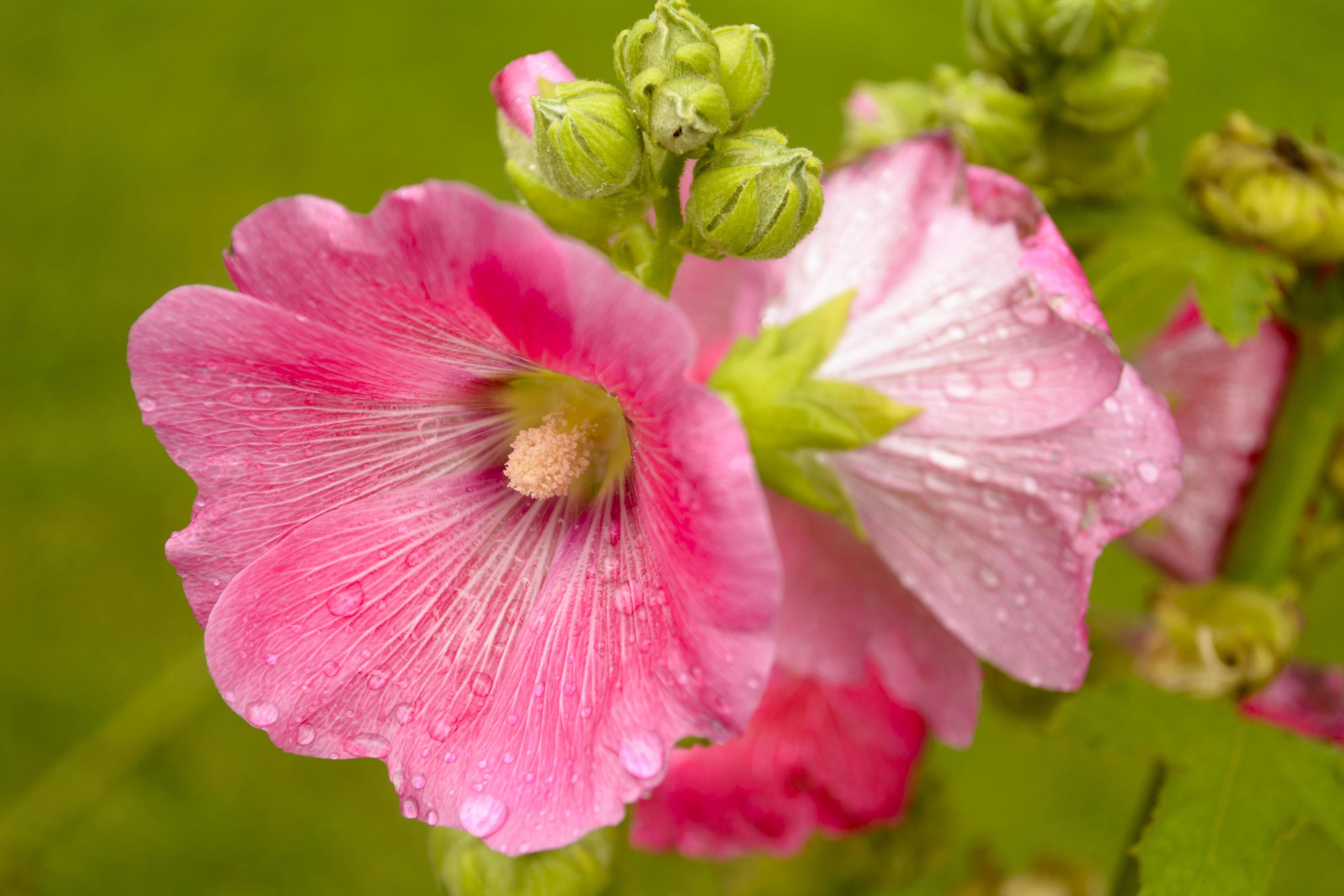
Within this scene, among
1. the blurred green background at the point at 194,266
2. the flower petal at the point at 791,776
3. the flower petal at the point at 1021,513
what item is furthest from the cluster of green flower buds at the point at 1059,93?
the blurred green background at the point at 194,266

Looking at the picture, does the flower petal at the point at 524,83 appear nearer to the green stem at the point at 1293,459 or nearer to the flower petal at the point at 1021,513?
the flower petal at the point at 1021,513

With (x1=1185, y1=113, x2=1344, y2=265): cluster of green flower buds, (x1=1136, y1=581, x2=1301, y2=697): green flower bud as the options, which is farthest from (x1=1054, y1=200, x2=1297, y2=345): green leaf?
(x1=1136, y1=581, x2=1301, y2=697): green flower bud

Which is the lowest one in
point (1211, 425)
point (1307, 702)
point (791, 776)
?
point (1307, 702)

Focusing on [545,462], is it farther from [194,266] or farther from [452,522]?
[194,266]

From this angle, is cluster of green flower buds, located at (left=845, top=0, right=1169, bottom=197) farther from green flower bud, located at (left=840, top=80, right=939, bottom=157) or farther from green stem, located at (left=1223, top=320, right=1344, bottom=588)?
green stem, located at (left=1223, top=320, right=1344, bottom=588)

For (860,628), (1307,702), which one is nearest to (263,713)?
(860,628)
